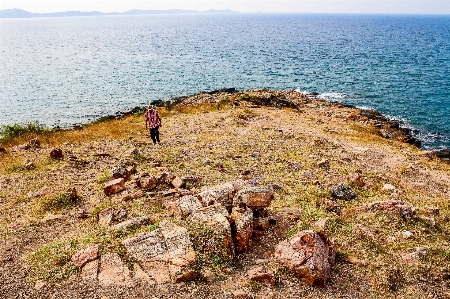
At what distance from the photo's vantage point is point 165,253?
12.6 metres

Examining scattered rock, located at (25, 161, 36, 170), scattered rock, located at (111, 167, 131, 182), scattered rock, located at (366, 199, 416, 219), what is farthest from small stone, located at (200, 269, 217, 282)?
scattered rock, located at (25, 161, 36, 170)

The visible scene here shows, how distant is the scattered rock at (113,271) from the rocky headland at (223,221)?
4cm

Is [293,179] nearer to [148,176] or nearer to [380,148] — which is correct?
[148,176]

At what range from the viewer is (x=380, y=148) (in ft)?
100

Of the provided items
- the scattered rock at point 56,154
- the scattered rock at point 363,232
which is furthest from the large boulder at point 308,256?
the scattered rock at point 56,154

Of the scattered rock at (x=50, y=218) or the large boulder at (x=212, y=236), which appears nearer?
the large boulder at (x=212, y=236)

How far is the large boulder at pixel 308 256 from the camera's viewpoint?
12156 millimetres

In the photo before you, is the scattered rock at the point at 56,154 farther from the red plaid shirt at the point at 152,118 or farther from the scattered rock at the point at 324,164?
the scattered rock at the point at 324,164

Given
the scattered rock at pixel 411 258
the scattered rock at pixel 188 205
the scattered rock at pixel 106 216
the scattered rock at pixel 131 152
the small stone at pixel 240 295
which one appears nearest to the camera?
the small stone at pixel 240 295

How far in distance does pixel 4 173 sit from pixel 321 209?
18.5m

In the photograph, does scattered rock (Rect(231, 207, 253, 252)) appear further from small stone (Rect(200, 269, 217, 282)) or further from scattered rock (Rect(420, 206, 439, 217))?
scattered rock (Rect(420, 206, 439, 217))

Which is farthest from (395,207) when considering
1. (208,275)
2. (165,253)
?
(165,253)

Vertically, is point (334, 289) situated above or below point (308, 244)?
below

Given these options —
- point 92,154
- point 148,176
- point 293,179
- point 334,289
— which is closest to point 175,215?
point 148,176
